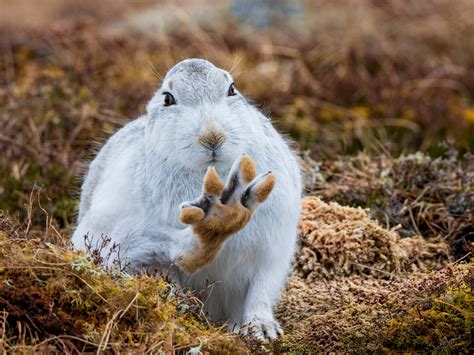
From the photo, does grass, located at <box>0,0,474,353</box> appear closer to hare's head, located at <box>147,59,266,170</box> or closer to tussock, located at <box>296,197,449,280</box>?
tussock, located at <box>296,197,449,280</box>

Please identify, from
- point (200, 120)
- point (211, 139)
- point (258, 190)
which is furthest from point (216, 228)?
point (200, 120)

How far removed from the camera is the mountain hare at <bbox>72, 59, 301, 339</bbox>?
4090mm

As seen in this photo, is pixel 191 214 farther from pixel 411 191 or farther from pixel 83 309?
pixel 411 191

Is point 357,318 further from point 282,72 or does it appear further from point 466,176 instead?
point 282,72

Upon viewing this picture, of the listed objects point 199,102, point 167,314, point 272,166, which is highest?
point 199,102

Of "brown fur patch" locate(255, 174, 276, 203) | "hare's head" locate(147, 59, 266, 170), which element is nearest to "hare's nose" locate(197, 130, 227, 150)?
"hare's head" locate(147, 59, 266, 170)

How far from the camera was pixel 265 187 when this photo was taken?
4.05 meters

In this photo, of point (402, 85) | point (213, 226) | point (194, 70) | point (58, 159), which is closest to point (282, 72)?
point (402, 85)

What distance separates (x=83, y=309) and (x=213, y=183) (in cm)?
78

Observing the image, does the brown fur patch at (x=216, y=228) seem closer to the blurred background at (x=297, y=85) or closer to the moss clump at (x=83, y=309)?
the moss clump at (x=83, y=309)

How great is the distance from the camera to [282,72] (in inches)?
465

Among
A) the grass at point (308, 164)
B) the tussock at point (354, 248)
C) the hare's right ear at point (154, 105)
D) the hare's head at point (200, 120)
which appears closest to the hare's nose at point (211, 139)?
the hare's head at point (200, 120)

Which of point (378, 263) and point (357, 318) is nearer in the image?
point (357, 318)

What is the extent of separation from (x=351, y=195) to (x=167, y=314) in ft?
9.70
